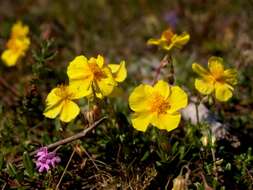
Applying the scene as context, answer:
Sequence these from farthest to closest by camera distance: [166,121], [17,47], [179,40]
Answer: [17,47]
[179,40]
[166,121]

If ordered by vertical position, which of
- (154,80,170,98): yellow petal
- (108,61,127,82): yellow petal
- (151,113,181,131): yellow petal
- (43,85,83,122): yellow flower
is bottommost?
(151,113,181,131): yellow petal

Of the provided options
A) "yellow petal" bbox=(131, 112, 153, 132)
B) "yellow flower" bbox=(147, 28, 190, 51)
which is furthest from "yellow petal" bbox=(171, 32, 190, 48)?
"yellow petal" bbox=(131, 112, 153, 132)

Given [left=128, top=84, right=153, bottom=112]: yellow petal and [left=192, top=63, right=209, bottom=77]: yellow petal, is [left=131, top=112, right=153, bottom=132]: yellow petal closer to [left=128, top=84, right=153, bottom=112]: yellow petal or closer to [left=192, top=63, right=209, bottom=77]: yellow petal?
[left=128, top=84, right=153, bottom=112]: yellow petal

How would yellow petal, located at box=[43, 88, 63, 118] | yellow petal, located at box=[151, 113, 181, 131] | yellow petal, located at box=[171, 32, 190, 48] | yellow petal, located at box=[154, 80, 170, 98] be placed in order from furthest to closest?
1. yellow petal, located at box=[171, 32, 190, 48]
2. yellow petal, located at box=[43, 88, 63, 118]
3. yellow petal, located at box=[154, 80, 170, 98]
4. yellow petal, located at box=[151, 113, 181, 131]

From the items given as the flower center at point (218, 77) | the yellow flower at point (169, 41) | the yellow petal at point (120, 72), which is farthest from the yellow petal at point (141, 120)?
the yellow flower at point (169, 41)

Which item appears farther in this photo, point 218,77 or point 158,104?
point 218,77

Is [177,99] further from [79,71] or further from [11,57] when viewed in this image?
[11,57]

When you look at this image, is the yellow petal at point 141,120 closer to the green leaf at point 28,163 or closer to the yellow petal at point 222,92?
the yellow petal at point 222,92

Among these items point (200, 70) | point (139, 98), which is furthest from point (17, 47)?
point (200, 70)
